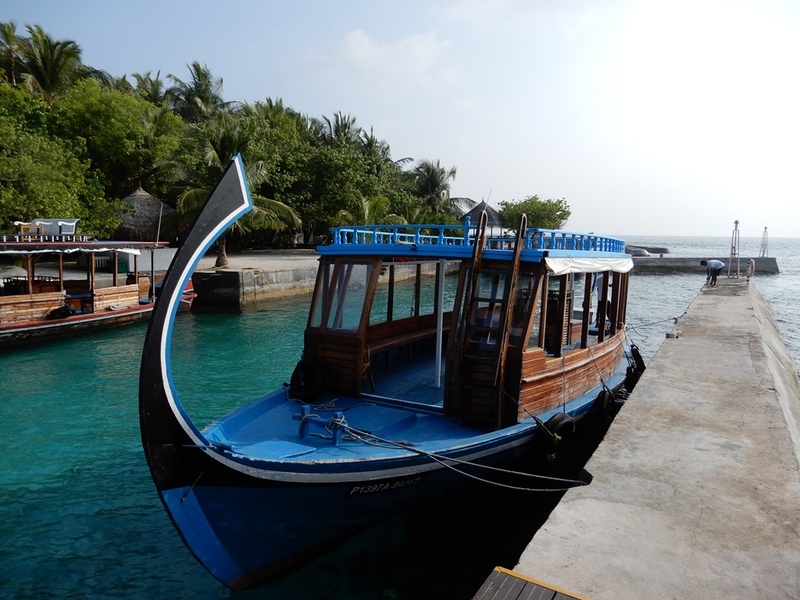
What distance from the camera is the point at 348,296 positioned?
745 cm

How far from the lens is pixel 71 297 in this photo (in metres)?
17.0

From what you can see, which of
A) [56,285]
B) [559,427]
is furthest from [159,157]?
[559,427]

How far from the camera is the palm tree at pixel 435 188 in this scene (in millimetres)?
47531

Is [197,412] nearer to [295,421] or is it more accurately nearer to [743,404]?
[295,421]

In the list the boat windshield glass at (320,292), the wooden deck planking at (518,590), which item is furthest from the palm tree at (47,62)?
the wooden deck planking at (518,590)

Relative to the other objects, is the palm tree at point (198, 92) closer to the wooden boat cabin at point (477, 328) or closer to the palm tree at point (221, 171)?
the palm tree at point (221, 171)

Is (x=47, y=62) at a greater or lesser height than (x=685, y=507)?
greater

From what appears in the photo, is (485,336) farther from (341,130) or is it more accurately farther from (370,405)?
(341,130)

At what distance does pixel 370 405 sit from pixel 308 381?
33.0 inches

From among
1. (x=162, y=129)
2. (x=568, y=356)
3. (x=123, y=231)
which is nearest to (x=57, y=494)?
(x=568, y=356)

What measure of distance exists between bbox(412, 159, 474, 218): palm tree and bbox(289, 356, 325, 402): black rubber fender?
134 ft

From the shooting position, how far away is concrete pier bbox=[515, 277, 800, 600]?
3799 millimetres

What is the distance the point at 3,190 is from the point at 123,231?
8.93 meters

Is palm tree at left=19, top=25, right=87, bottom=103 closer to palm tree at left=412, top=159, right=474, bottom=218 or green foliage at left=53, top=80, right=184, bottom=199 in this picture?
green foliage at left=53, top=80, right=184, bottom=199
